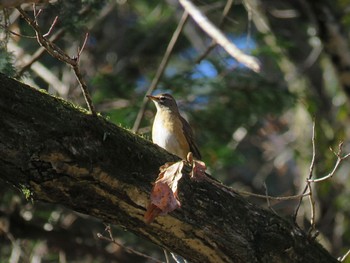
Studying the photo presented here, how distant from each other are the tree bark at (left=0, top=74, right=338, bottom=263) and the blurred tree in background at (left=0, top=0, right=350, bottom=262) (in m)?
1.77

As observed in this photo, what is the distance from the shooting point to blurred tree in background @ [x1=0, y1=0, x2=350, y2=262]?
845cm

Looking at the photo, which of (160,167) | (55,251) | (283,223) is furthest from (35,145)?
(55,251)

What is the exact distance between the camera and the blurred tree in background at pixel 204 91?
333 inches

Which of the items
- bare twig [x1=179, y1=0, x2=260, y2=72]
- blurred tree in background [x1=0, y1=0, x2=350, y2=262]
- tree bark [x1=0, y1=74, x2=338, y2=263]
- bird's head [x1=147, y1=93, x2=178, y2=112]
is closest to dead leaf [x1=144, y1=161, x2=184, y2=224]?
tree bark [x1=0, y1=74, x2=338, y2=263]

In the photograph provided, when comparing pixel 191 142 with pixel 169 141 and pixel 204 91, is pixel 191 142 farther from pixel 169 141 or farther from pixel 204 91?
pixel 204 91

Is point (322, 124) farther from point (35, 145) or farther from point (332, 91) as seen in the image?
point (35, 145)

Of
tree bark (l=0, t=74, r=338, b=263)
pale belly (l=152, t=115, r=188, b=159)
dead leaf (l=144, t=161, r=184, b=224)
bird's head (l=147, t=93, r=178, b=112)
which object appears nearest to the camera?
tree bark (l=0, t=74, r=338, b=263)

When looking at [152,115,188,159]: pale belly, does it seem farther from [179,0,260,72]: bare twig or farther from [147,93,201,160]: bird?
[179,0,260,72]: bare twig

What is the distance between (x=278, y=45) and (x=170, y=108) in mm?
2270

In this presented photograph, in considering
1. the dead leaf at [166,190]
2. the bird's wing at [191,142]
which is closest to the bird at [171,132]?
the bird's wing at [191,142]

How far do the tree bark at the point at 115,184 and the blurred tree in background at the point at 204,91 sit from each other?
1.77 meters

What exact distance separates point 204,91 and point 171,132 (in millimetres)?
1952

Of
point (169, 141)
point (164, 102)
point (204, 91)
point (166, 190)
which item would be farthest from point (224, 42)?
point (204, 91)

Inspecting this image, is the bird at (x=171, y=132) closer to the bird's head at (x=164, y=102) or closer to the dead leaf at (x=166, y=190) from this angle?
the bird's head at (x=164, y=102)
